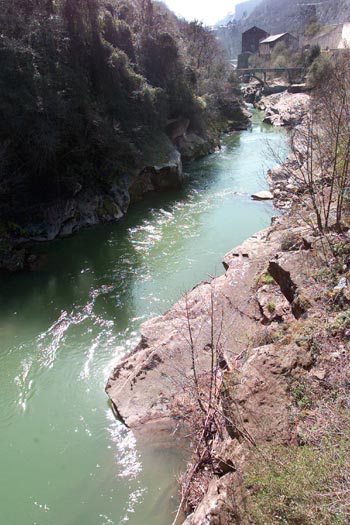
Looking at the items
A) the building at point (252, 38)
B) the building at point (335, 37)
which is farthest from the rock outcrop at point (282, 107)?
the building at point (252, 38)

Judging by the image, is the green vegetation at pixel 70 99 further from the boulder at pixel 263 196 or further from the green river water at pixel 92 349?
the boulder at pixel 263 196

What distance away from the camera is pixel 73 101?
1477cm

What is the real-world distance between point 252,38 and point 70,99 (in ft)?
238

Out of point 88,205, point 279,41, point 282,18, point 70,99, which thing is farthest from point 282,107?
point 282,18

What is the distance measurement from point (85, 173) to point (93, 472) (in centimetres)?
1238

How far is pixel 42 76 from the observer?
13.4m

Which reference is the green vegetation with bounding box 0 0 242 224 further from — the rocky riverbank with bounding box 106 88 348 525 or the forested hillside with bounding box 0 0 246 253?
the rocky riverbank with bounding box 106 88 348 525

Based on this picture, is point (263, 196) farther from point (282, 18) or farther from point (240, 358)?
point (282, 18)

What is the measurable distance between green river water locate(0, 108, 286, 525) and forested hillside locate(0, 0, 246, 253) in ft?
7.53

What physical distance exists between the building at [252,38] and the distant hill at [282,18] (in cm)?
902

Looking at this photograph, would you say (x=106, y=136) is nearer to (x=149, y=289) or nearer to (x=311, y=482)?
(x=149, y=289)

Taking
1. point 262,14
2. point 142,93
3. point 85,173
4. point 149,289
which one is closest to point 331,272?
point 149,289

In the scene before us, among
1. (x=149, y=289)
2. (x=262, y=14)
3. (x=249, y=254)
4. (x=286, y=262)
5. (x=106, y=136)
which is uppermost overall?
(x=262, y=14)

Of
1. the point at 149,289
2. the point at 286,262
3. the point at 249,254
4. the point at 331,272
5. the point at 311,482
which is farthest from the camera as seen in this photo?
the point at 149,289
